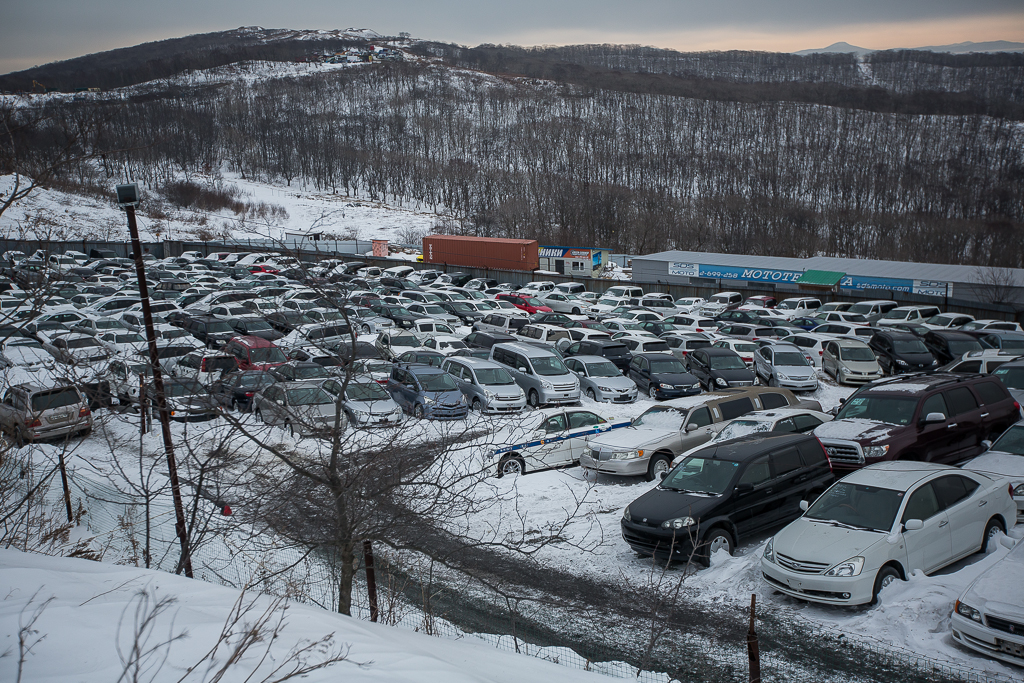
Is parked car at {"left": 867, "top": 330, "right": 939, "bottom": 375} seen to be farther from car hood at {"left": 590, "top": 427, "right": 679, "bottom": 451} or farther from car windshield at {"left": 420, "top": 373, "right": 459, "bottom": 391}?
car windshield at {"left": 420, "top": 373, "right": 459, "bottom": 391}

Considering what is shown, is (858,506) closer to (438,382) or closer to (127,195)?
(127,195)

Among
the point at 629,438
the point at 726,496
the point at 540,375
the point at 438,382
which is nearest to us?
the point at 726,496

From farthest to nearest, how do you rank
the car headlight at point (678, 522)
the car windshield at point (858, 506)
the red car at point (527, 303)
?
the red car at point (527, 303), the car headlight at point (678, 522), the car windshield at point (858, 506)

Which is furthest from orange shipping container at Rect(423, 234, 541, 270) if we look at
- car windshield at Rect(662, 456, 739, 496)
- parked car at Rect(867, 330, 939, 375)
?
car windshield at Rect(662, 456, 739, 496)

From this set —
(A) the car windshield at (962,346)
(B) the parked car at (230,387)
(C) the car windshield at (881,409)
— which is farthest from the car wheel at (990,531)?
(A) the car windshield at (962,346)

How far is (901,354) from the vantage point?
23.7 meters

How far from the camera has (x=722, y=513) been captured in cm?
900

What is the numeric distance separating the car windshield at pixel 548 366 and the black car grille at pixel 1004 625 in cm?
1441

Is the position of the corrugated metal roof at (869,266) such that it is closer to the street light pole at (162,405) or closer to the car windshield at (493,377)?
the car windshield at (493,377)

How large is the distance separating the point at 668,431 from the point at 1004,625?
7475 millimetres

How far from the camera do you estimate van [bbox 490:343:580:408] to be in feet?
63.9

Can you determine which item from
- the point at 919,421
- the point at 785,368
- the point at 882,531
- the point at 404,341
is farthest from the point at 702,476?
the point at 404,341

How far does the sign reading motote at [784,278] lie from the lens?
4328cm

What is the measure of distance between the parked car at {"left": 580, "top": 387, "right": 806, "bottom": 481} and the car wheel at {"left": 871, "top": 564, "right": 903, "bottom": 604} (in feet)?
A: 17.9
